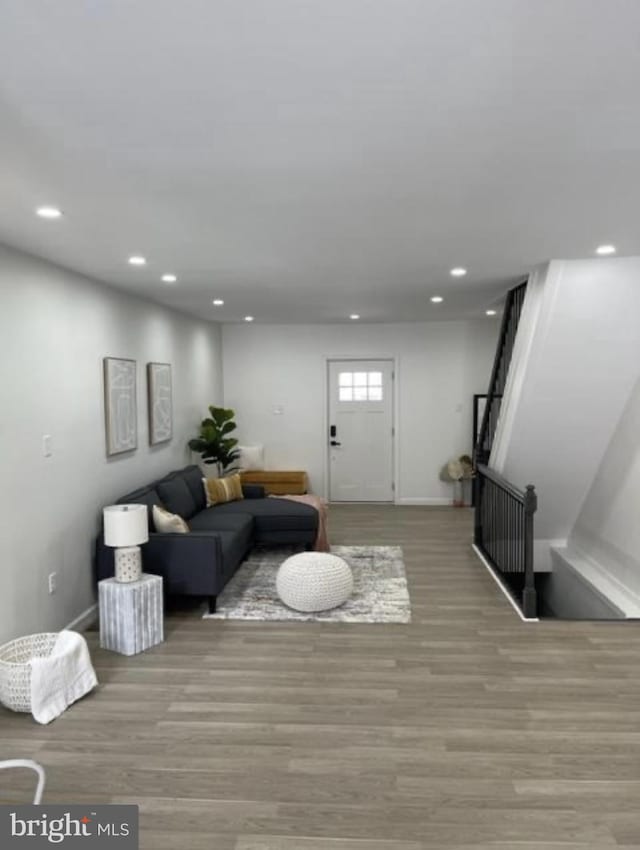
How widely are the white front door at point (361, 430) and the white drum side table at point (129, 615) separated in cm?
470

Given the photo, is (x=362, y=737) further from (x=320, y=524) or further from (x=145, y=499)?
(x=320, y=524)

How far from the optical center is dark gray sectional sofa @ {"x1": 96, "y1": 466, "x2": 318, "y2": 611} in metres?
4.13

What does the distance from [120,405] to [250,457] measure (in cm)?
329

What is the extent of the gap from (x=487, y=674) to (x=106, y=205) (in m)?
3.19

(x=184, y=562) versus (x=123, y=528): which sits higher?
(x=123, y=528)

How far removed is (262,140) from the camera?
6.61 feet

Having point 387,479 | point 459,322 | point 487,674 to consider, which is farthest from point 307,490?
point 487,674

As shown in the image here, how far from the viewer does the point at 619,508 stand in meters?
4.91

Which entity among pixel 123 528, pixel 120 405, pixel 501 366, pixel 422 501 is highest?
pixel 501 366

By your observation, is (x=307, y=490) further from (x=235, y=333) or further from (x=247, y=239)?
(x=247, y=239)

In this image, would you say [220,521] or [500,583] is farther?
[220,521]

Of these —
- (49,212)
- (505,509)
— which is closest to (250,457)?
(505,509)

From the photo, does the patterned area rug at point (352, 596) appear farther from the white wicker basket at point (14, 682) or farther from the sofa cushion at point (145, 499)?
the white wicker basket at point (14, 682)

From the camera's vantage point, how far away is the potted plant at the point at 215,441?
22.5 ft
